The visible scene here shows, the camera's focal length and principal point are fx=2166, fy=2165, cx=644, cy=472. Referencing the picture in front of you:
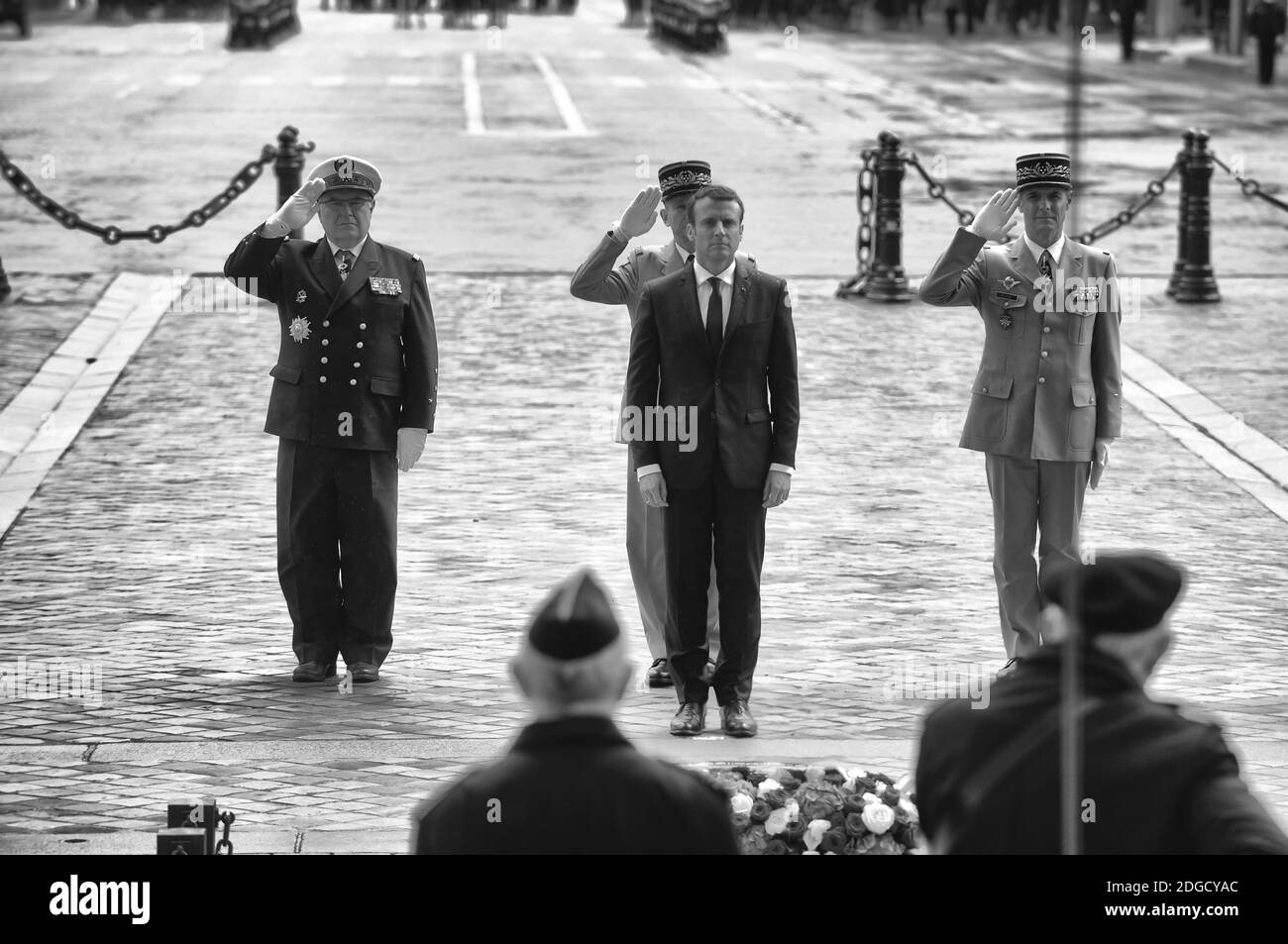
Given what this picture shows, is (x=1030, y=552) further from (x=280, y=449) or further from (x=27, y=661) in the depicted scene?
(x=27, y=661)

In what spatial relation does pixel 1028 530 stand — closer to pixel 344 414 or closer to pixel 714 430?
pixel 714 430

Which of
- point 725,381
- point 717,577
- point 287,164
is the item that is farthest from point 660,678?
point 287,164

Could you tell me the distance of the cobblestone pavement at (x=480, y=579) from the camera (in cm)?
752

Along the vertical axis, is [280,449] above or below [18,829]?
above

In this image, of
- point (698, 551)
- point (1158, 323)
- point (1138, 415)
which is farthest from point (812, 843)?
point (1158, 323)

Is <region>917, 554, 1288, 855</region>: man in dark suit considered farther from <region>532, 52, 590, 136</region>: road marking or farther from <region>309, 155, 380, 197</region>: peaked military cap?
<region>532, 52, 590, 136</region>: road marking

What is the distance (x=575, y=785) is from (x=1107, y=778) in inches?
36.3

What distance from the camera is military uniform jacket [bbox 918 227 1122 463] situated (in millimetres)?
8242

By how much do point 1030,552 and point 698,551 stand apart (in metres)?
1.44

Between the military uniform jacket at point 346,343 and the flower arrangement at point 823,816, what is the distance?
9.24 ft

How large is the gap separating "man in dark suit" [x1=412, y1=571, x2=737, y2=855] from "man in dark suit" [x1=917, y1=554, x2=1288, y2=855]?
17.3 inches

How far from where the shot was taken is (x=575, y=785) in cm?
362
